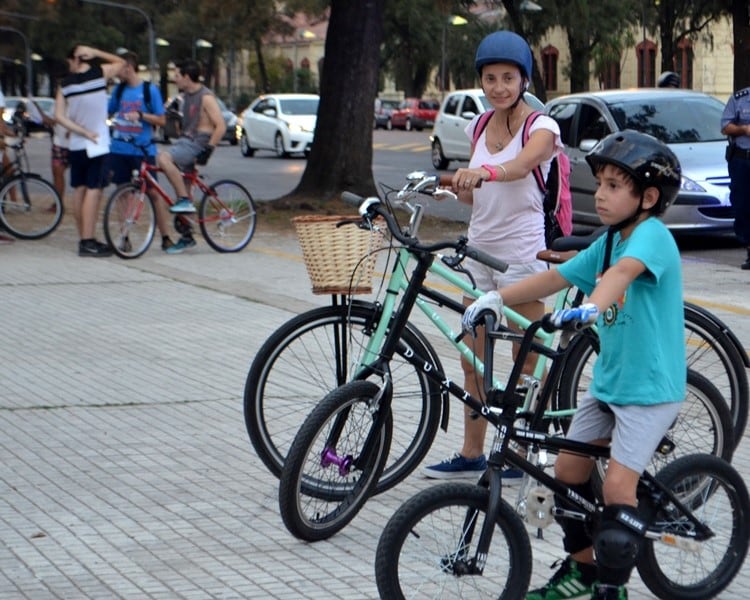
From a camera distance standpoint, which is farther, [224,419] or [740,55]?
[740,55]

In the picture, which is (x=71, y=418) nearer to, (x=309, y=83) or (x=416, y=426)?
(x=416, y=426)

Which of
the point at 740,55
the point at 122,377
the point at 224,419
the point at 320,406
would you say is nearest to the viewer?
the point at 320,406

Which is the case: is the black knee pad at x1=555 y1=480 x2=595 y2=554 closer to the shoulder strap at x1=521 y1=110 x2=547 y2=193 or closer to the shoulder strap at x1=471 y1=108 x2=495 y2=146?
the shoulder strap at x1=521 y1=110 x2=547 y2=193

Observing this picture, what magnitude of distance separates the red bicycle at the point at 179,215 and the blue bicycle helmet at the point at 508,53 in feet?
25.2

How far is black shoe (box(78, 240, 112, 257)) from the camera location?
1366cm

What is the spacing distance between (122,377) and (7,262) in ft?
17.8

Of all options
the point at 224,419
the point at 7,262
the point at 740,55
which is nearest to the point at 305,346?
the point at 224,419

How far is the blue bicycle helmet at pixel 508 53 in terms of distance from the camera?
5633 millimetres

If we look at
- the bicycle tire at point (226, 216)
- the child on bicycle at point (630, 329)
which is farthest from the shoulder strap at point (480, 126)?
the bicycle tire at point (226, 216)

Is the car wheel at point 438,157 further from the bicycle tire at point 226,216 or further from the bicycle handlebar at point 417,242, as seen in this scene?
the bicycle handlebar at point 417,242

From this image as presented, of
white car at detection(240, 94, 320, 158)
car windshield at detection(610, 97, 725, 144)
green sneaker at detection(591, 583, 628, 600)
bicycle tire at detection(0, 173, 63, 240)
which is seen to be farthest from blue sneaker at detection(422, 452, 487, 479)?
white car at detection(240, 94, 320, 158)

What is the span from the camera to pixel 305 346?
5812 millimetres

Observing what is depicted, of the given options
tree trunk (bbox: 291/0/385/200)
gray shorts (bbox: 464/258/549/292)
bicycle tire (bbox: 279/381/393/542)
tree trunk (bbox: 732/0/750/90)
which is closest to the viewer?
bicycle tire (bbox: 279/381/393/542)

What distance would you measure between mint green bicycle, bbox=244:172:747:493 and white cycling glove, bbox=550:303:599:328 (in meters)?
1.31
